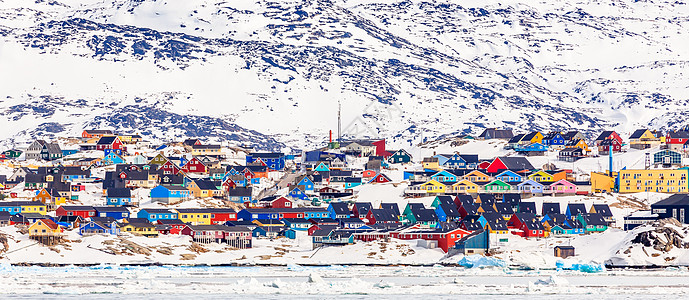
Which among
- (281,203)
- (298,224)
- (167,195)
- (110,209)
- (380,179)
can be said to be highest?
(380,179)

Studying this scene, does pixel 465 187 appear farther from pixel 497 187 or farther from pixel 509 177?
pixel 509 177

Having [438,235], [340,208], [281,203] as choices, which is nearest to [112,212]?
[281,203]

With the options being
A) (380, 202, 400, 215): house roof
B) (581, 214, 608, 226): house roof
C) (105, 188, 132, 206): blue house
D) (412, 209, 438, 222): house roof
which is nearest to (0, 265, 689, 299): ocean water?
(412, 209, 438, 222): house roof

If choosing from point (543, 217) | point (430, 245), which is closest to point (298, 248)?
point (430, 245)

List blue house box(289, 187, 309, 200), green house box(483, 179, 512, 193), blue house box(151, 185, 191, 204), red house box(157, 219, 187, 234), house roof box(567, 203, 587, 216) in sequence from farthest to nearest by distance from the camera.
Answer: green house box(483, 179, 512, 193) → blue house box(289, 187, 309, 200) → blue house box(151, 185, 191, 204) → house roof box(567, 203, 587, 216) → red house box(157, 219, 187, 234)

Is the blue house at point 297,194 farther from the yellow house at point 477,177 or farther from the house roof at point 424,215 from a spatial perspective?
the house roof at point 424,215

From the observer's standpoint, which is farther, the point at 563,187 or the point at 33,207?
the point at 563,187

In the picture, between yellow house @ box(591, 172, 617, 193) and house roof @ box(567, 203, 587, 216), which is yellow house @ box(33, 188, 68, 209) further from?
yellow house @ box(591, 172, 617, 193)
